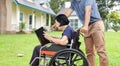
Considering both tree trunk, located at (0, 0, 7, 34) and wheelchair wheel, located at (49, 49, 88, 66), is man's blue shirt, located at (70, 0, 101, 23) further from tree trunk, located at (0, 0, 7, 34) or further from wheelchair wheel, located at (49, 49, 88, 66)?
tree trunk, located at (0, 0, 7, 34)

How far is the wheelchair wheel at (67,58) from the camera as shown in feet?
18.1

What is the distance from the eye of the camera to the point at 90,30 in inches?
240

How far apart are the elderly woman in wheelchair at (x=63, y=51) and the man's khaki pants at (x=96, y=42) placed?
0.34 m

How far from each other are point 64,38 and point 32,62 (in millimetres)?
677

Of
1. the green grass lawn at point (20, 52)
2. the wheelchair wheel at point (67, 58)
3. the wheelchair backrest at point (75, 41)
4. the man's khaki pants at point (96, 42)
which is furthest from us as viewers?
the green grass lawn at point (20, 52)

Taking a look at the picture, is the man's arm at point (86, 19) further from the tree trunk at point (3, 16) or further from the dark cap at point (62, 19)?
the tree trunk at point (3, 16)

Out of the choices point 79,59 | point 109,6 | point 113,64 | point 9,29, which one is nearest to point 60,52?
point 79,59

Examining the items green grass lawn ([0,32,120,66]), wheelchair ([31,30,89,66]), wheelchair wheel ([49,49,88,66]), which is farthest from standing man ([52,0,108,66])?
green grass lawn ([0,32,120,66])


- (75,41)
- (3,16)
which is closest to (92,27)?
(75,41)

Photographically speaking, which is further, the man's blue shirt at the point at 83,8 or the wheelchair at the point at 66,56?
the man's blue shirt at the point at 83,8

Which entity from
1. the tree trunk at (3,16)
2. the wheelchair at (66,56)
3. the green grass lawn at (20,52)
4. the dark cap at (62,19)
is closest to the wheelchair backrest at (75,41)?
the wheelchair at (66,56)

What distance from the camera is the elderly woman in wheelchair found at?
5547 millimetres

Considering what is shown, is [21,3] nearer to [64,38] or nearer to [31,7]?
[31,7]

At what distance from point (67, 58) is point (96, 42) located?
25.9 inches
